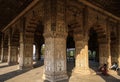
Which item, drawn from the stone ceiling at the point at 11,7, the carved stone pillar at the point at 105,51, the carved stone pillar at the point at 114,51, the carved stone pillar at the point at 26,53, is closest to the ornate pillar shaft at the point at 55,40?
the stone ceiling at the point at 11,7

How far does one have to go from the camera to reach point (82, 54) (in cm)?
1156

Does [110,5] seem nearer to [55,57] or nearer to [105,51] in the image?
[105,51]

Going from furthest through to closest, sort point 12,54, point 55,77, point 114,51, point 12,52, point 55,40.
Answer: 1. point 12,54
2. point 12,52
3. point 114,51
4. point 55,40
5. point 55,77

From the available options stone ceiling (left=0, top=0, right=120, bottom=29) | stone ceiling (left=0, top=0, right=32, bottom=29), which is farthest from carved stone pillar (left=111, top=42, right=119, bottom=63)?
stone ceiling (left=0, top=0, right=32, bottom=29)

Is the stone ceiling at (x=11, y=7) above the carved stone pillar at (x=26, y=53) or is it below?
above

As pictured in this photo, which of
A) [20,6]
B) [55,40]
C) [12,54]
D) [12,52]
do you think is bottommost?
[12,54]

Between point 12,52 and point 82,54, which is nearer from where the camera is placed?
point 82,54

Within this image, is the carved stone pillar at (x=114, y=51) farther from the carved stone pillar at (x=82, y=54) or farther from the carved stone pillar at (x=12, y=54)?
the carved stone pillar at (x=12, y=54)

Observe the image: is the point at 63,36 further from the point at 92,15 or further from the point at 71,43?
the point at 71,43

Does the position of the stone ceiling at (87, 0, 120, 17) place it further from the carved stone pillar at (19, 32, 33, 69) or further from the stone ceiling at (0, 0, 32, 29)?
the carved stone pillar at (19, 32, 33, 69)

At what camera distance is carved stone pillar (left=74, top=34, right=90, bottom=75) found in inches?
452

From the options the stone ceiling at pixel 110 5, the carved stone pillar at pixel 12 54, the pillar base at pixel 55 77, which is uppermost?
the stone ceiling at pixel 110 5

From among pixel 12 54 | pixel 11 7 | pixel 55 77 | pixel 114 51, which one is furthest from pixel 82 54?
pixel 12 54

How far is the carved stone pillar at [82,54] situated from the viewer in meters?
11.5
